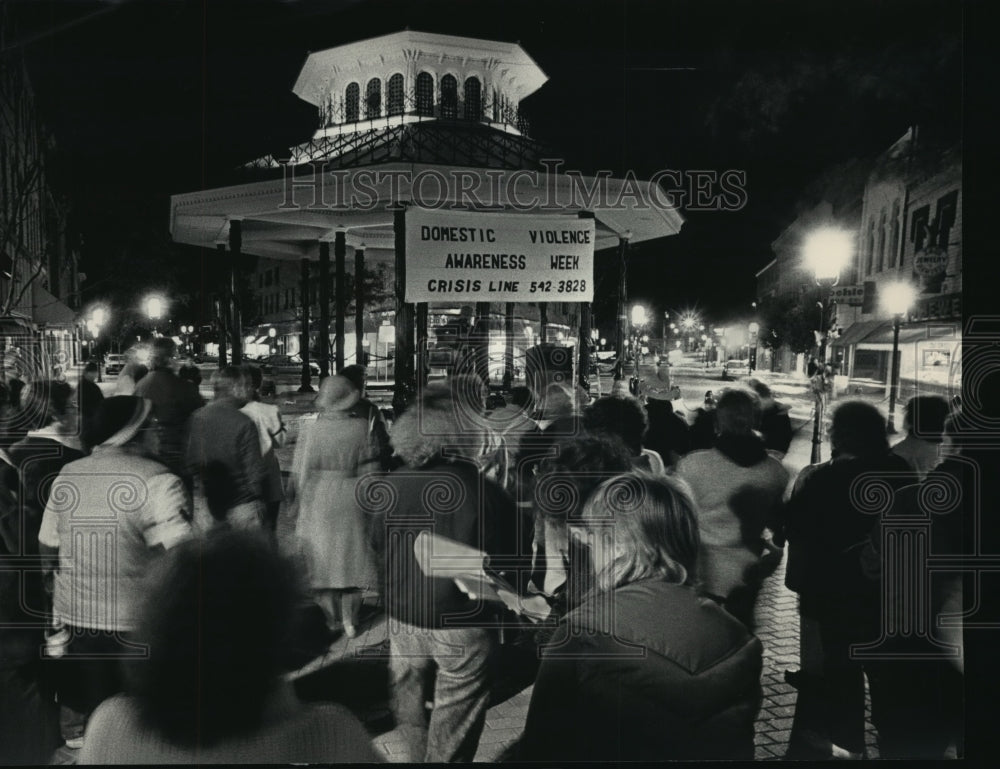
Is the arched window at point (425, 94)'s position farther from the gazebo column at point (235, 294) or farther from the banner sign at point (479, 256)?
the banner sign at point (479, 256)

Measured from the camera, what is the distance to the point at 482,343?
46.3ft

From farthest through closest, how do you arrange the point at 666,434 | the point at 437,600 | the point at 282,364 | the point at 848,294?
1. the point at 282,364
2. the point at 848,294
3. the point at 666,434
4. the point at 437,600

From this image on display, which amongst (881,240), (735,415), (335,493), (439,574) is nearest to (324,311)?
(335,493)

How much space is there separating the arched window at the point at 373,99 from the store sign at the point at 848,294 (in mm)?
11966

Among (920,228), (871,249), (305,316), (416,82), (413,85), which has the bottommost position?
(305,316)

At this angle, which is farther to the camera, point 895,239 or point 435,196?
point 895,239

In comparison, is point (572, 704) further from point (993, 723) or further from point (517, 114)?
point (517, 114)

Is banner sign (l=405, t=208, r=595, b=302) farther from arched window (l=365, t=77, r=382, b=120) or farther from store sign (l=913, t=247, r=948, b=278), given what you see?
arched window (l=365, t=77, r=382, b=120)

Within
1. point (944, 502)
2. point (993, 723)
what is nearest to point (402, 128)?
point (944, 502)

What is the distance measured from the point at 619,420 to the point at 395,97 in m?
15.9

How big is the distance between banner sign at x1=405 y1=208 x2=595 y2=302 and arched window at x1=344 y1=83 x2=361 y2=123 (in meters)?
12.0

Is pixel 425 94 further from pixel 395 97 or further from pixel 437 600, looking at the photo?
pixel 437 600

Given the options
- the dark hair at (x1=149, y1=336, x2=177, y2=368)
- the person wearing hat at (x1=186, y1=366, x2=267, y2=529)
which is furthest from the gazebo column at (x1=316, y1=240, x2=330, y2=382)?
the person wearing hat at (x1=186, y1=366, x2=267, y2=529)

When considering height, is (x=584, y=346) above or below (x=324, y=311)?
below
